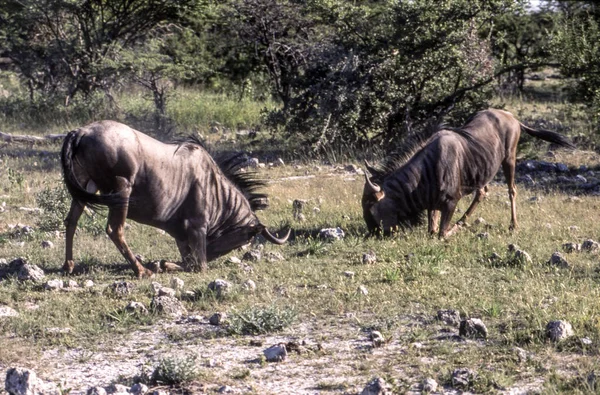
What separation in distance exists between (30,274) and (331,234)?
319 cm

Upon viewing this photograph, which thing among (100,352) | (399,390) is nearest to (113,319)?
(100,352)

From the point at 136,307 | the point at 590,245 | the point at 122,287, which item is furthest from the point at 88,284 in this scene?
the point at 590,245

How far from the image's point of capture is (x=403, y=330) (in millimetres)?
5824

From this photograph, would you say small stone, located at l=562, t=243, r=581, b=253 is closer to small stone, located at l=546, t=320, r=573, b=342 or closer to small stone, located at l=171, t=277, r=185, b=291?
small stone, located at l=546, t=320, r=573, b=342

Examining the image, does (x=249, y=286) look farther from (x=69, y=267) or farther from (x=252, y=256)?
(x=69, y=267)

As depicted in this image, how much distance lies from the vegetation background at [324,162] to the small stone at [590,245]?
225mm

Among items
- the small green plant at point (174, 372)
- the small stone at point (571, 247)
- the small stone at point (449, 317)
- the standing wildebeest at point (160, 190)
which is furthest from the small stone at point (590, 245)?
the small green plant at point (174, 372)

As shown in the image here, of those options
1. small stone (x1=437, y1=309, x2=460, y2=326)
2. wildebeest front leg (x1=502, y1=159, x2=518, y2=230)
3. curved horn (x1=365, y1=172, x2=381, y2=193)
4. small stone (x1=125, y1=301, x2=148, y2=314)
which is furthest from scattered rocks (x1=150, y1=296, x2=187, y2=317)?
wildebeest front leg (x1=502, y1=159, x2=518, y2=230)

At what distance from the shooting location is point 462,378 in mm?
4770

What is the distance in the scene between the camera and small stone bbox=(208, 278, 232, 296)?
263 inches

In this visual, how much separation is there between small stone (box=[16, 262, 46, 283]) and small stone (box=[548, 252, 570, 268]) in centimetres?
446

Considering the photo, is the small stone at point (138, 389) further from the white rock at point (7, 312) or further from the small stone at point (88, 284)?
the small stone at point (88, 284)

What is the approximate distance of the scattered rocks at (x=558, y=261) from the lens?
7504mm

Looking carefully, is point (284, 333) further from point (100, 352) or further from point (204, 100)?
point (204, 100)
